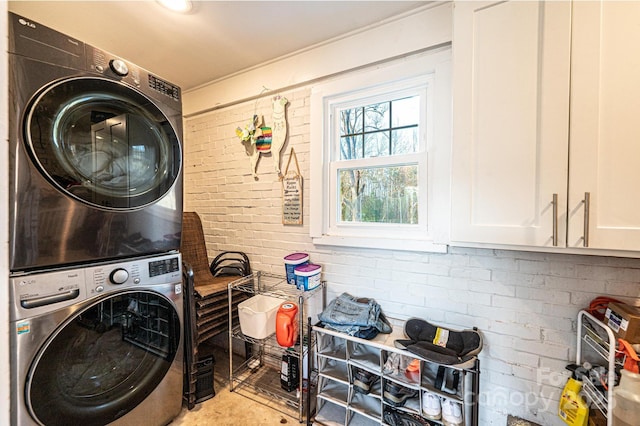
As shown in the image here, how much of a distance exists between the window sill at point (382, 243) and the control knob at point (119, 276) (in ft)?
3.75

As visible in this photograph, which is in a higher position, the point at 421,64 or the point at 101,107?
the point at 421,64

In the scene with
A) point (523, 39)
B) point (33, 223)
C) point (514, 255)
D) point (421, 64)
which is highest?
point (421, 64)

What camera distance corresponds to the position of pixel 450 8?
1.42 m

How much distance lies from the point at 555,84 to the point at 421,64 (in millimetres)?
727

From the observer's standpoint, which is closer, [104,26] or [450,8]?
[450,8]

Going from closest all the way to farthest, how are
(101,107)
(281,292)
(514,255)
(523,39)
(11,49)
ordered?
(11,49), (523,39), (101,107), (514,255), (281,292)

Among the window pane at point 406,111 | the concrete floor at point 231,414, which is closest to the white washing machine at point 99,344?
the concrete floor at point 231,414

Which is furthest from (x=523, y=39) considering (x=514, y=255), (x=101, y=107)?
(x=101, y=107)

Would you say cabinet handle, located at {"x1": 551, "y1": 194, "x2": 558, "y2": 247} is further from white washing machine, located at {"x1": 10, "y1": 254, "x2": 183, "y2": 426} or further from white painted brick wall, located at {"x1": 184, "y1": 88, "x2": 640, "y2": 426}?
white washing machine, located at {"x1": 10, "y1": 254, "x2": 183, "y2": 426}

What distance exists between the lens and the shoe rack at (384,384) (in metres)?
1.23

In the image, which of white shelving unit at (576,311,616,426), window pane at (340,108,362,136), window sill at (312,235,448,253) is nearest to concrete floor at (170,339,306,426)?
window sill at (312,235,448,253)

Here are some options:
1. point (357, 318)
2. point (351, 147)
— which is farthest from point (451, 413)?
point (351, 147)

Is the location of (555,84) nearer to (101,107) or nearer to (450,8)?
(450,8)

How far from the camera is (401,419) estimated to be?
135cm
